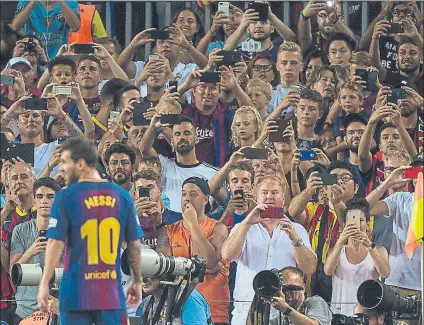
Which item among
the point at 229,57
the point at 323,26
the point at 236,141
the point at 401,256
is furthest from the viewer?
the point at 323,26

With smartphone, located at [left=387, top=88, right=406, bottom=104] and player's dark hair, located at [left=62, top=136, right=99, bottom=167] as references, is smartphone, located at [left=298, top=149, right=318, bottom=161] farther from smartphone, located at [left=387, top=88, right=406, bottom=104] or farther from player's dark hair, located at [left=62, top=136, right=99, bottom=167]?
player's dark hair, located at [left=62, top=136, right=99, bottom=167]

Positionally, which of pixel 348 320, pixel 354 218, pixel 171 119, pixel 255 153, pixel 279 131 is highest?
pixel 171 119

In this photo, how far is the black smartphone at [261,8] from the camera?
1529 cm

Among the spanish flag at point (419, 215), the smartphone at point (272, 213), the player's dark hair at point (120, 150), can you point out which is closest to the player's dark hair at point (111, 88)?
the player's dark hair at point (120, 150)

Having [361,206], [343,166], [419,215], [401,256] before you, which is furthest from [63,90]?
[419,215]

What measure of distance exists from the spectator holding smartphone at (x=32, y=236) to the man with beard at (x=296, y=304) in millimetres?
2043

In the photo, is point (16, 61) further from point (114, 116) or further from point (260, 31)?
point (260, 31)

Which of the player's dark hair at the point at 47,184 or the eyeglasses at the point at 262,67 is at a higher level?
the eyeglasses at the point at 262,67

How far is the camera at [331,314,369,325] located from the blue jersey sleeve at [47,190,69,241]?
237cm

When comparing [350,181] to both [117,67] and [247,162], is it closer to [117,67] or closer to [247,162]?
[247,162]

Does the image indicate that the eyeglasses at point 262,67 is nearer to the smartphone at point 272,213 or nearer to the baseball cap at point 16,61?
the baseball cap at point 16,61

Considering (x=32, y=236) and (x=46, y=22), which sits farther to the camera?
(x=46, y=22)

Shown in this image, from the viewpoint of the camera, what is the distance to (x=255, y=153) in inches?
536

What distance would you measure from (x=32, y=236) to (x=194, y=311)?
7.02 ft
